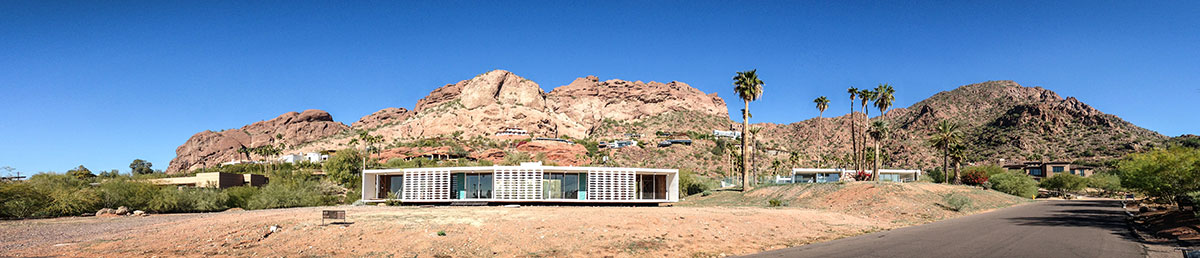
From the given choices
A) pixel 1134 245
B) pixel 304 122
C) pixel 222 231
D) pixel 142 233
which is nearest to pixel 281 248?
pixel 222 231

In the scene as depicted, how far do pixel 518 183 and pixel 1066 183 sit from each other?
65183 mm

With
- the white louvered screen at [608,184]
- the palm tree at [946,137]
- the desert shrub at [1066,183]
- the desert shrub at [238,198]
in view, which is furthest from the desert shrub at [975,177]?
the desert shrub at [238,198]

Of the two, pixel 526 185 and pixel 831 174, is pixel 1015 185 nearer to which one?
pixel 831 174

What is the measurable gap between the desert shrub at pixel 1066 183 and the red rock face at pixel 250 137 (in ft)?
436

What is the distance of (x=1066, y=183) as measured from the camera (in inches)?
2601

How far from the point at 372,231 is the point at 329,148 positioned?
12505cm

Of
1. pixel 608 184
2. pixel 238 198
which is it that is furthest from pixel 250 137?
pixel 608 184

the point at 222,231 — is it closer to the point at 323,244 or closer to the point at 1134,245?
the point at 323,244

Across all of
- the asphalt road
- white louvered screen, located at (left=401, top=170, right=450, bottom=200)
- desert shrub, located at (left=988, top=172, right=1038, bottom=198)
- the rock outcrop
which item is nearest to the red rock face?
the rock outcrop

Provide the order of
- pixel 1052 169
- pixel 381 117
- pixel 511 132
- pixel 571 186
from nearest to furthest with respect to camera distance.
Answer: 1. pixel 571 186
2. pixel 1052 169
3. pixel 511 132
4. pixel 381 117

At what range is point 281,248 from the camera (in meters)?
15.2

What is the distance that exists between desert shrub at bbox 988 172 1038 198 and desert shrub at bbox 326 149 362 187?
60.9 m

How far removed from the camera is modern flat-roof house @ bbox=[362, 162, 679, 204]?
3209 cm

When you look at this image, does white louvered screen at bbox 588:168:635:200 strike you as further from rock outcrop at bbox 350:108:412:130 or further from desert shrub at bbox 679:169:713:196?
rock outcrop at bbox 350:108:412:130
